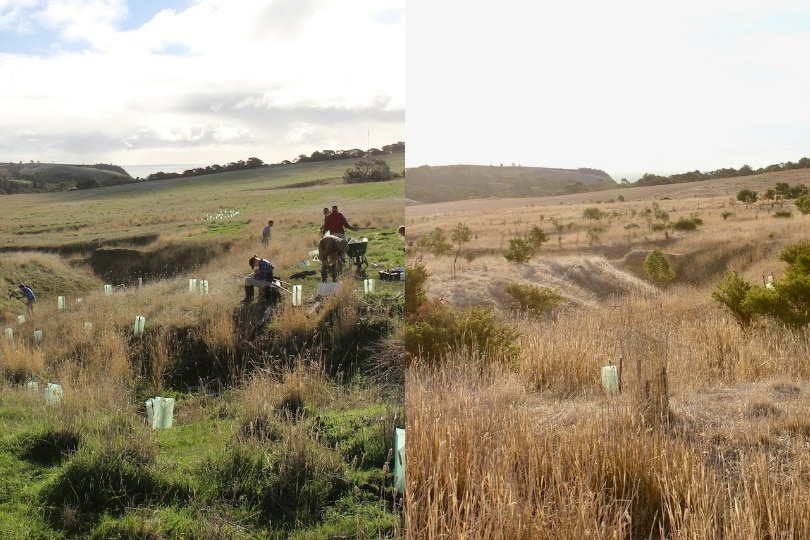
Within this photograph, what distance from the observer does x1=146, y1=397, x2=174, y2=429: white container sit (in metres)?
3.48

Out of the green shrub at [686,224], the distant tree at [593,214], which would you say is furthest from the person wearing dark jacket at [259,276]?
the distant tree at [593,214]

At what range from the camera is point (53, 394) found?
3570mm

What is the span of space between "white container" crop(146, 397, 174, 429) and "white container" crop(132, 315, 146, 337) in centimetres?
93

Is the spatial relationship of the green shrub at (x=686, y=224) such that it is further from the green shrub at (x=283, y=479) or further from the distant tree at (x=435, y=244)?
the green shrub at (x=283, y=479)

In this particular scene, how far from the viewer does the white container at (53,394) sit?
3.50 m

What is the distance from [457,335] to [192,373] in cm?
402

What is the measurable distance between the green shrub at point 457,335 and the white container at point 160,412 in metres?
3.89

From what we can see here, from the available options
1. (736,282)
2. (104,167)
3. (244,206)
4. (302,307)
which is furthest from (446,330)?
(736,282)

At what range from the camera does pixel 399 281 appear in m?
6.27

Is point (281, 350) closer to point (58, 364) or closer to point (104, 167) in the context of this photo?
point (58, 364)

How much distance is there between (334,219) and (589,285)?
1800cm

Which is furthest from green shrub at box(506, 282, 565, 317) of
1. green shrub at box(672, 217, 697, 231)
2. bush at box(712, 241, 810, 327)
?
green shrub at box(672, 217, 697, 231)

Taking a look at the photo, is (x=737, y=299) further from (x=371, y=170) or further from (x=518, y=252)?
(x=518, y=252)

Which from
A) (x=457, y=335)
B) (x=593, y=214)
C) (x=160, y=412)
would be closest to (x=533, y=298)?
(x=457, y=335)
